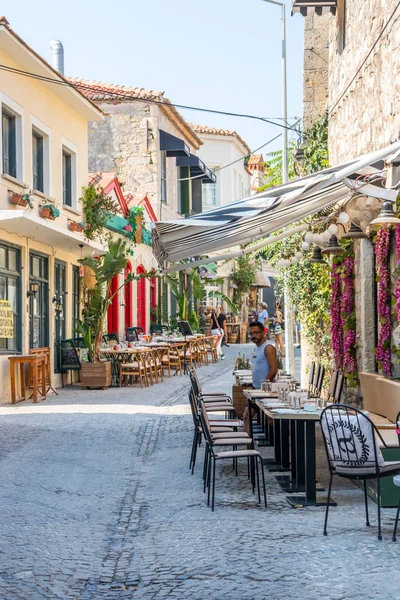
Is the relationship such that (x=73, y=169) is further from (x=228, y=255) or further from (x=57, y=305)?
(x=228, y=255)

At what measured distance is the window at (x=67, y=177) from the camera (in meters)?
19.5

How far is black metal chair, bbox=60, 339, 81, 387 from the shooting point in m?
18.5

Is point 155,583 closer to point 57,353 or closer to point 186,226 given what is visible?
point 186,226

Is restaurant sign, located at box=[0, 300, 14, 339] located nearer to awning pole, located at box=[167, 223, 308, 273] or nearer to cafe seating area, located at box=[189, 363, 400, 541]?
awning pole, located at box=[167, 223, 308, 273]

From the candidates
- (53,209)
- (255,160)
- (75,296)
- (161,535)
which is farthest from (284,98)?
(255,160)

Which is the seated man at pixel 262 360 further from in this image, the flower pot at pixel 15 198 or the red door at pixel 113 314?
the red door at pixel 113 314

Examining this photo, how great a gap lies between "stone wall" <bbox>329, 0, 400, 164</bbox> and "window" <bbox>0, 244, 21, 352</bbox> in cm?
582

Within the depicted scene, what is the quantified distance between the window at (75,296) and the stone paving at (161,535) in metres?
9.21

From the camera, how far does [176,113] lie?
3008cm

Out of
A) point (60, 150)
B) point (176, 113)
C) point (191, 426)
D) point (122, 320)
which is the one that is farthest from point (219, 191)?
point (191, 426)

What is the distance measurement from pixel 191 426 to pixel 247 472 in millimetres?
3626

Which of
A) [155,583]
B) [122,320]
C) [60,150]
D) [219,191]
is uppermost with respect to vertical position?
[219,191]

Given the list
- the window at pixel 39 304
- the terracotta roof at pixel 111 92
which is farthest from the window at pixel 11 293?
the terracotta roof at pixel 111 92

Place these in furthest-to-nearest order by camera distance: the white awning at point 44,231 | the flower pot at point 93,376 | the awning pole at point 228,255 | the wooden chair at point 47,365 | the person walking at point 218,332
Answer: the person walking at point 218,332
the flower pot at point 93,376
the wooden chair at point 47,365
the white awning at point 44,231
the awning pole at point 228,255
